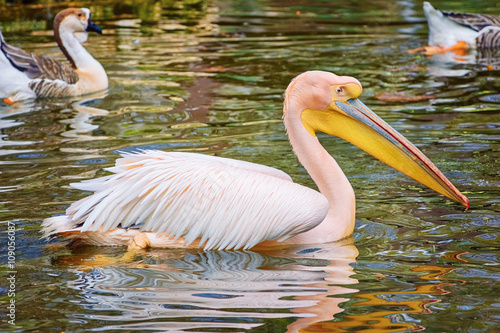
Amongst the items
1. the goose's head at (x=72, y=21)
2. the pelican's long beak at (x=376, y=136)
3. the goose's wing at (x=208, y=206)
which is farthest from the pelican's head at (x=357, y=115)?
the goose's head at (x=72, y=21)

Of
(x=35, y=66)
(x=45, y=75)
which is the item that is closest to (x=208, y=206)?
(x=45, y=75)

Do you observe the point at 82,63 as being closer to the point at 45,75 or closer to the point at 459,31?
the point at 45,75

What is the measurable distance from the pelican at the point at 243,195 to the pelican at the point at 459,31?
612cm

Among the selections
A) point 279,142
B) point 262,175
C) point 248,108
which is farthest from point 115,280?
point 248,108

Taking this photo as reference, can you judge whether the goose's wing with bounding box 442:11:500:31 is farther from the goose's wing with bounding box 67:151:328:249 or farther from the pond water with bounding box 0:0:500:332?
the goose's wing with bounding box 67:151:328:249

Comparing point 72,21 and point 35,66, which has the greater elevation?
point 72,21

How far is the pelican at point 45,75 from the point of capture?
25.4 feet

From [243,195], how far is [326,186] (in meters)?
0.49

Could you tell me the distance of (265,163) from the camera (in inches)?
207

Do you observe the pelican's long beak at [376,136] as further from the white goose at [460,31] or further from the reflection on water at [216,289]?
the white goose at [460,31]

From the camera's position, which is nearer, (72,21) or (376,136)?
(376,136)

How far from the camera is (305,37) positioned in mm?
11141

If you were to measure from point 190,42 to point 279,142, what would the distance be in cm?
550

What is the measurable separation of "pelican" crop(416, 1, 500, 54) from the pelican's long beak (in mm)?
6054
